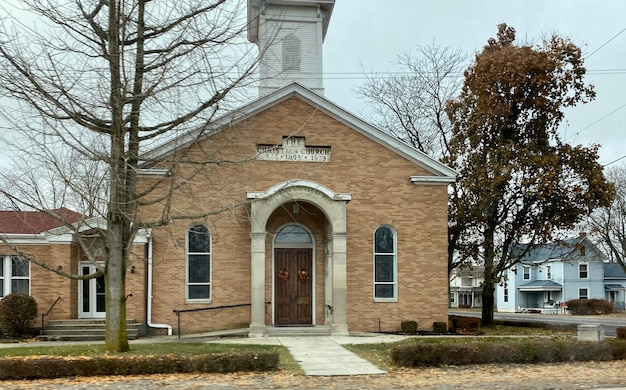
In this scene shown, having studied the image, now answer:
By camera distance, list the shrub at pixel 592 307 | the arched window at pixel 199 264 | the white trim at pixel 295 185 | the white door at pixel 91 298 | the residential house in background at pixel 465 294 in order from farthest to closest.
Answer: the residential house in background at pixel 465 294 < the shrub at pixel 592 307 < the white door at pixel 91 298 < the arched window at pixel 199 264 < the white trim at pixel 295 185

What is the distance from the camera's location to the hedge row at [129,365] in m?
12.8

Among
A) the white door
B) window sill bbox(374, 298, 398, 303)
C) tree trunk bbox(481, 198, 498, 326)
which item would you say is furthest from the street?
the white door

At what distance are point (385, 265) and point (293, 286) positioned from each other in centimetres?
332

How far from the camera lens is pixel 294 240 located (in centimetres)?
2334

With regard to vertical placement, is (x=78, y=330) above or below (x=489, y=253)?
below

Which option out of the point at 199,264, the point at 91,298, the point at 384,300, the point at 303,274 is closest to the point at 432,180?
the point at 384,300

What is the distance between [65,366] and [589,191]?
20.7 metres

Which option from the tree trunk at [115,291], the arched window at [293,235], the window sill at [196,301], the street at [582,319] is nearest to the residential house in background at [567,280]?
the street at [582,319]

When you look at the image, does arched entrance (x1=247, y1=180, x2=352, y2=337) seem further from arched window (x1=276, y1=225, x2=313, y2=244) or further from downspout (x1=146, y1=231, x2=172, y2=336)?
downspout (x1=146, y1=231, x2=172, y2=336)

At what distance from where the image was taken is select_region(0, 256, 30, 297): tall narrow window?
22.7 m

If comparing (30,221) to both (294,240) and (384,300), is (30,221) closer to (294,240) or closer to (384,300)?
(294,240)

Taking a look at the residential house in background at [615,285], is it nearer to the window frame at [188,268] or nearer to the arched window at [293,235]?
the arched window at [293,235]

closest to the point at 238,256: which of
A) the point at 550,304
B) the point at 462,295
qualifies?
the point at 550,304

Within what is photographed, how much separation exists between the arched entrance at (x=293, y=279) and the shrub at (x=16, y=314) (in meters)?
7.98
